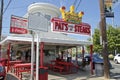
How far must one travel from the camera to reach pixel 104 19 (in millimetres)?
14180

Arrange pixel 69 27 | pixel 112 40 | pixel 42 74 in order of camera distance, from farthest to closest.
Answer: pixel 112 40 < pixel 69 27 < pixel 42 74

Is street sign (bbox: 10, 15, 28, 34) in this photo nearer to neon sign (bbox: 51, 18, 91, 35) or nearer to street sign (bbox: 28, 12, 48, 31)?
neon sign (bbox: 51, 18, 91, 35)

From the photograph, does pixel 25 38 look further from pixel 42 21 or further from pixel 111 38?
pixel 111 38

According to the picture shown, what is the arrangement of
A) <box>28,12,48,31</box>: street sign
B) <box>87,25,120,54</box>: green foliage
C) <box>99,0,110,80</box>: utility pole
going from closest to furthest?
1. <box>28,12,48,31</box>: street sign
2. <box>99,0,110,80</box>: utility pole
3. <box>87,25,120,54</box>: green foliage

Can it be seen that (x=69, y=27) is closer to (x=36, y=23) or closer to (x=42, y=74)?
(x=42, y=74)

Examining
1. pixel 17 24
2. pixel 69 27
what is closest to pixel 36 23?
pixel 17 24

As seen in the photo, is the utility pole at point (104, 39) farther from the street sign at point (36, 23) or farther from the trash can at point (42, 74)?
the street sign at point (36, 23)

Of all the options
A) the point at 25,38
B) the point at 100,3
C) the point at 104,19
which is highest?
the point at 100,3

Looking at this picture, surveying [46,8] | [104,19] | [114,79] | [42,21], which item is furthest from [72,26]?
[46,8]

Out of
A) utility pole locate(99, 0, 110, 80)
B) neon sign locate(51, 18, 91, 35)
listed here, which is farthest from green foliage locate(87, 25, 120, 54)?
utility pole locate(99, 0, 110, 80)

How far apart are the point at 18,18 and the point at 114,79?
731cm

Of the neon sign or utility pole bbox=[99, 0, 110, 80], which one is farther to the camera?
the neon sign

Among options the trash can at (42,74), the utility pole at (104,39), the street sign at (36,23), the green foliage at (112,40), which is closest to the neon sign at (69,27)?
the utility pole at (104,39)

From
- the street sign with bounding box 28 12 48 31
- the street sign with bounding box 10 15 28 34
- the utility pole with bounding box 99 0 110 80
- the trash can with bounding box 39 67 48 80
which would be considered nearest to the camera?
the street sign with bounding box 28 12 48 31
